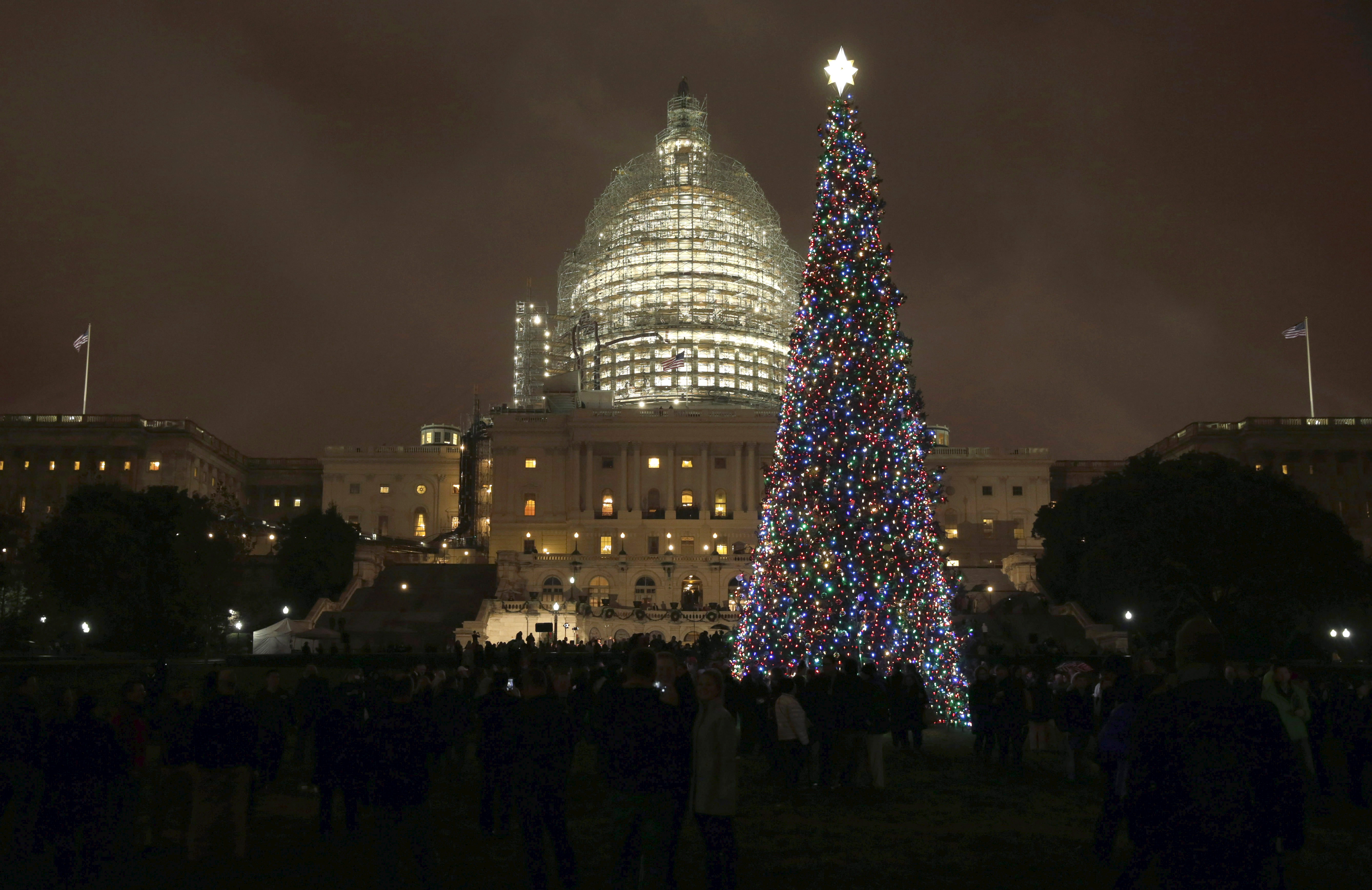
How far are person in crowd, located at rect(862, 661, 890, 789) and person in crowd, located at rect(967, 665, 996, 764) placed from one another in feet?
11.4

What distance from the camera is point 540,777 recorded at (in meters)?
10.0

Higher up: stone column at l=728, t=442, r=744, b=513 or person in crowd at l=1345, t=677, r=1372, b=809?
stone column at l=728, t=442, r=744, b=513

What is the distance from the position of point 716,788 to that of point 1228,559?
52.1 metres

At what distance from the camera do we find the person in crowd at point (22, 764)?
12.3 meters

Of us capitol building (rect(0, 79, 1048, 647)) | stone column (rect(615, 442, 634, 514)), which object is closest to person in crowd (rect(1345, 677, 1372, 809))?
us capitol building (rect(0, 79, 1048, 647))

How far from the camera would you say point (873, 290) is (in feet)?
84.5

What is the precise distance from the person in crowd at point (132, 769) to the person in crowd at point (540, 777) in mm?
4264

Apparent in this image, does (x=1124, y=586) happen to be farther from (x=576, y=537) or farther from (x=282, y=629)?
(x=576, y=537)

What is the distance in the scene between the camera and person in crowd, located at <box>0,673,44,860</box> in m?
12.3

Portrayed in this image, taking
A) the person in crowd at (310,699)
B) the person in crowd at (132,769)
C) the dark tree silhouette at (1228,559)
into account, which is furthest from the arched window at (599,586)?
the person in crowd at (132,769)

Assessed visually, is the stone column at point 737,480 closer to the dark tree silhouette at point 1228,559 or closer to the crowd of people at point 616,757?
the dark tree silhouette at point 1228,559

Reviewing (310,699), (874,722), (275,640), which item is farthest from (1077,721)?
(275,640)

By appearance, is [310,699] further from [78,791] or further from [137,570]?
[137,570]

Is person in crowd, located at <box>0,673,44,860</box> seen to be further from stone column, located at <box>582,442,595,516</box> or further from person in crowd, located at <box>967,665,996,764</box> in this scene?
stone column, located at <box>582,442,595,516</box>
